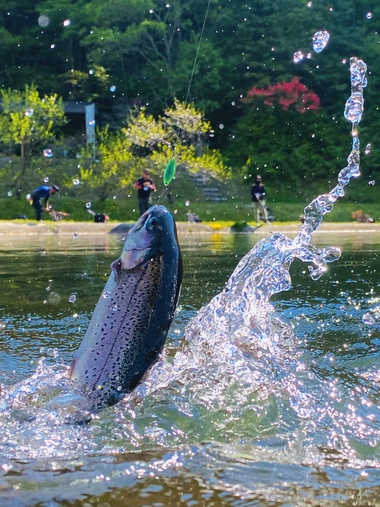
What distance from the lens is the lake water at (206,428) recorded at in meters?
3.11

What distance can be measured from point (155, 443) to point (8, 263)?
28.2ft

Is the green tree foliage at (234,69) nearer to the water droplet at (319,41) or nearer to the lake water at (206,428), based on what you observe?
the water droplet at (319,41)

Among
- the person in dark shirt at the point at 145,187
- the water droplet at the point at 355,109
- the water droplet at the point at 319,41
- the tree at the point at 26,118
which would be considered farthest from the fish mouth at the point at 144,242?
the tree at the point at 26,118

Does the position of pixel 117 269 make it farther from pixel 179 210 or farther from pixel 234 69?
pixel 234 69

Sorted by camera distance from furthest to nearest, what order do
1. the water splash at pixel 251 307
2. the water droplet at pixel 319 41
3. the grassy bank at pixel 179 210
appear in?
the grassy bank at pixel 179 210 < the water droplet at pixel 319 41 < the water splash at pixel 251 307

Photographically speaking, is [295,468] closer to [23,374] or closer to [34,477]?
[34,477]

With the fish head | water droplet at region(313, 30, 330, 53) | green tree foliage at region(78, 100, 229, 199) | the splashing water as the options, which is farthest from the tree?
the fish head

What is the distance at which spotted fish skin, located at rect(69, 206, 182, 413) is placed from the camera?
3.98 m

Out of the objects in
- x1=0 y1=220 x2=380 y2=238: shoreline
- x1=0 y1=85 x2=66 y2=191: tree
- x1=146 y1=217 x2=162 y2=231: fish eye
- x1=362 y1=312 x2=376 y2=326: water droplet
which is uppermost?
x1=0 y1=85 x2=66 y2=191: tree

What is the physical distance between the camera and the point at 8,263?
1188cm

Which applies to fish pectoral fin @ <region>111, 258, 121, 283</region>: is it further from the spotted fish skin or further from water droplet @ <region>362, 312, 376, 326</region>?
water droplet @ <region>362, 312, 376, 326</region>

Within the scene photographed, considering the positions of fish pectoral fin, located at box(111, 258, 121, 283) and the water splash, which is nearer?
fish pectoral fin, located at box(111, 258, 121, 283)

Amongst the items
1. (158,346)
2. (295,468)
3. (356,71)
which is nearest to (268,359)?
(158,346)

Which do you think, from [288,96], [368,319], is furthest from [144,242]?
[288,96]
